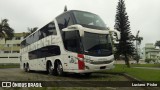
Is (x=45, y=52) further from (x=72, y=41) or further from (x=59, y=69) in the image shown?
(x=72, y=41)

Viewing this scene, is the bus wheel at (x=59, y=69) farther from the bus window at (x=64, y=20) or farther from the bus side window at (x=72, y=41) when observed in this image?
the bus window at (x=64, y=20)

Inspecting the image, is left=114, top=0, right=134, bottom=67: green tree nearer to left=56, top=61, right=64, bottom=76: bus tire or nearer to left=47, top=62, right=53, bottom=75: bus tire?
left=47, top=62, right=53, bottom=75: bus tire

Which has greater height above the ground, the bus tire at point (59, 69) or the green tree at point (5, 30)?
the green tree at point (5, 30)

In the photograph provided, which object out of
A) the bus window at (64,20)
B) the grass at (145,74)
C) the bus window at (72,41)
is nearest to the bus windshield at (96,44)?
the bus window at (72,41)

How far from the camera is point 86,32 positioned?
51.9 ft

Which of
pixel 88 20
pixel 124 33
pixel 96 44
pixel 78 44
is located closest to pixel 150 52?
pixel 124 33

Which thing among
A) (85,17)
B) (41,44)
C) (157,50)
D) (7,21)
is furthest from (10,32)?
(157,50)

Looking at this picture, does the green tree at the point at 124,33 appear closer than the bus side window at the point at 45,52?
No

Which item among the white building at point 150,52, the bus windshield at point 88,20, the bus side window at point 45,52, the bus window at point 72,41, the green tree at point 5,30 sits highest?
the green tree at point 5,30

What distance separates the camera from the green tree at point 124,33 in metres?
56.7

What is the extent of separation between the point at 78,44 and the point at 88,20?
6.67 ft

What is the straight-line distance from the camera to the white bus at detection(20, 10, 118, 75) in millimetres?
15430

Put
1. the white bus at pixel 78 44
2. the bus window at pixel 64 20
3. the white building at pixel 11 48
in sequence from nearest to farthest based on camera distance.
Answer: the white bus at pixel 78 44 → the bus window at pixel 64 20 → the white building at pixel 11 48

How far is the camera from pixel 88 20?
661 inches
